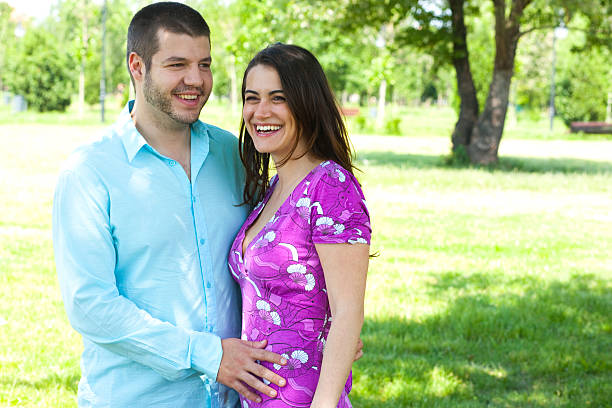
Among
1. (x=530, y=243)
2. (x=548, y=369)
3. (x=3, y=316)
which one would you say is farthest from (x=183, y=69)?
(x=530, y=243)

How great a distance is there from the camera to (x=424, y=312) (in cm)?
684

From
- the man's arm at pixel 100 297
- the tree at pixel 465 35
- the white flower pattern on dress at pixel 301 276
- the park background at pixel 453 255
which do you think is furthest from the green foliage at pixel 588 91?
the man's arm at pixel 100 297

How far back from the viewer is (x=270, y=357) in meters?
2.43

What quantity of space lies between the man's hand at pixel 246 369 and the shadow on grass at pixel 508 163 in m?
16.4

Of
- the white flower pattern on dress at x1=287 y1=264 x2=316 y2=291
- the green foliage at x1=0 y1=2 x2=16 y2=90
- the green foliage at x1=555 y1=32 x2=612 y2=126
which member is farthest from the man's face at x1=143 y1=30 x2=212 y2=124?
the green foliage at x1=0 y1=2 x2=16 y2=90

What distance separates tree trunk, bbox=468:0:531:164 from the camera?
18703 mm

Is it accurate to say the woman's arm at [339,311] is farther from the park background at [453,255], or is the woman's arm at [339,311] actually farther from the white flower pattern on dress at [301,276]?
the park background at [453,255]

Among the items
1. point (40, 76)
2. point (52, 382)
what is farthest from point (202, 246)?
point (40, 76)

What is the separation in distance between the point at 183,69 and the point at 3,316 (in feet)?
15.4

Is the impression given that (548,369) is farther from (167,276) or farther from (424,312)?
(167,276)

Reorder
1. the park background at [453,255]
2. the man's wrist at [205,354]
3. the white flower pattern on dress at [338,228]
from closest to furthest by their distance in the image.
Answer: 1. the white flower pattern on dress at [338,228]
2. the man's wrist at [205,354]
3. the park background at [453,255]

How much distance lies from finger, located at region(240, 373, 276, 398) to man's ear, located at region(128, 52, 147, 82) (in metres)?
1.17

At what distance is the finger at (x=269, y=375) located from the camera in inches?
95.2

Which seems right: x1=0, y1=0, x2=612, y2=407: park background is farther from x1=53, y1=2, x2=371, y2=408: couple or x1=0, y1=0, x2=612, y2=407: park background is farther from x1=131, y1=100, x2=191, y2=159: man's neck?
x1=131, y1=100, x2=191, y2=159: man's neck
